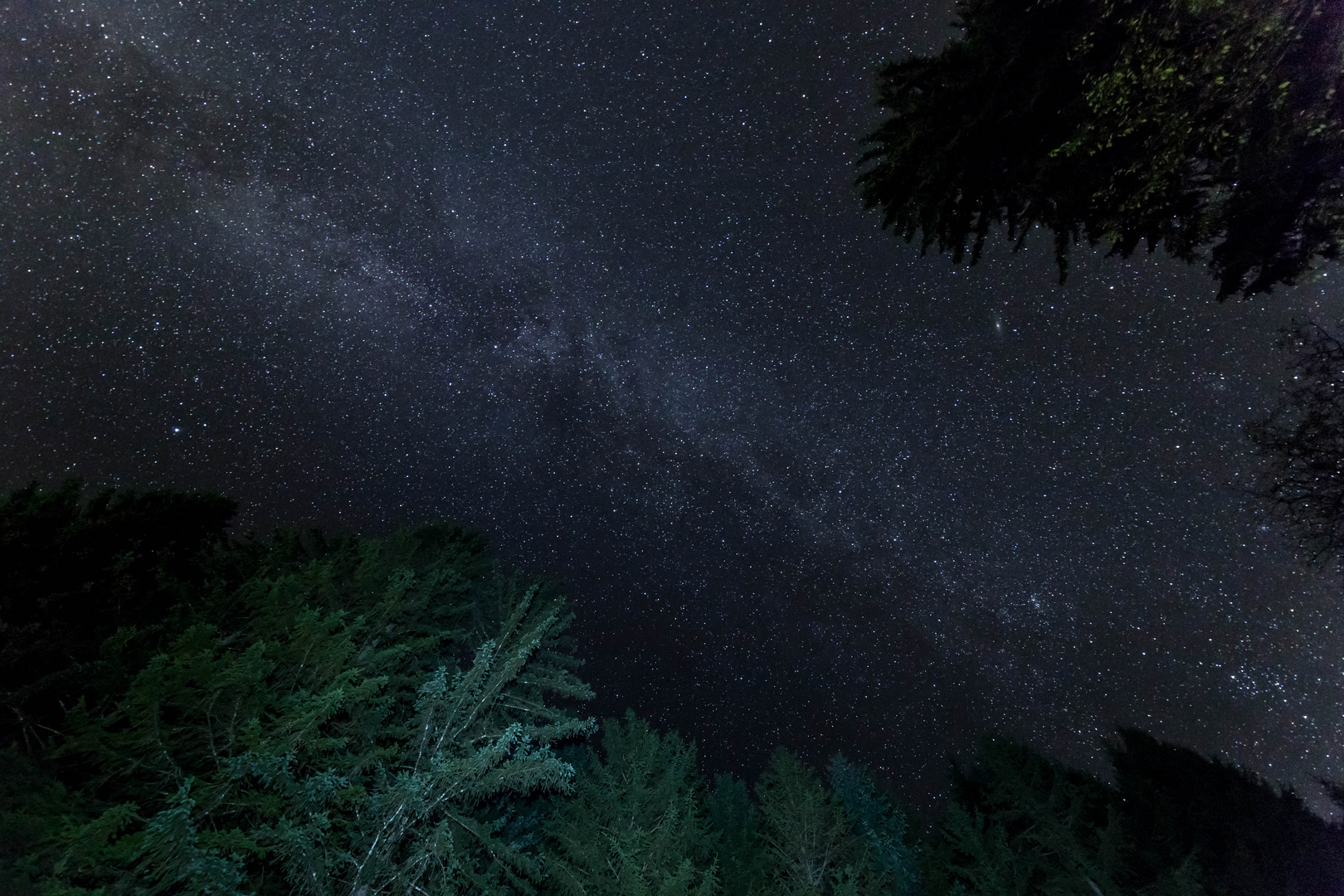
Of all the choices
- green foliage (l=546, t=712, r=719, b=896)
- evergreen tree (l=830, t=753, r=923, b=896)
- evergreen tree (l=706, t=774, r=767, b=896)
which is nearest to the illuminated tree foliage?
green foliage (l=546, t=712, r=719, b=896)

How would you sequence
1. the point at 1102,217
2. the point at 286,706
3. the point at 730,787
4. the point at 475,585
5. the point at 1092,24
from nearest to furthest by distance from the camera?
the point at 1092,24, the point at 1102,217, the point at 286,706, the point at 475,585, the point at 730,787

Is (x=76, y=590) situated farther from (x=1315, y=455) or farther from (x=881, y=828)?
(x=881, y=828)

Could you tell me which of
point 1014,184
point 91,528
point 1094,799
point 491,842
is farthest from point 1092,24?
point 1094,799

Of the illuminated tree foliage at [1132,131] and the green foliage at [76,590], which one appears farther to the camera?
the green foliage at [76,590]

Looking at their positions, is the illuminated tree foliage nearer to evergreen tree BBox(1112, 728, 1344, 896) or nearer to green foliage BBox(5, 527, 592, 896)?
green foliage BBox(5, 527, 592, 896)

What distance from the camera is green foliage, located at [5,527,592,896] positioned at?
579 centimetres

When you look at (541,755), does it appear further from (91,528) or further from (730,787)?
(730,787)

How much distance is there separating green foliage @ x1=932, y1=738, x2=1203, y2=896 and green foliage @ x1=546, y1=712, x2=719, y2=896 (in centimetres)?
818

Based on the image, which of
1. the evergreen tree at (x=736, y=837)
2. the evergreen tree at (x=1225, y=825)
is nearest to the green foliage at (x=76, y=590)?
the evergreen tree at (x=736, y=837)

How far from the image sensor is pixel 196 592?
13.3 m

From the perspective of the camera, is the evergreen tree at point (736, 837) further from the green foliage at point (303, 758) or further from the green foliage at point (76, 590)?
the green foliage at point (76, 590)

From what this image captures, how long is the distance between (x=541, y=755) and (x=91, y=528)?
1204cm

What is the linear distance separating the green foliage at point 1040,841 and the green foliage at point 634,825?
8.18m

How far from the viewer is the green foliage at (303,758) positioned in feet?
19.0
